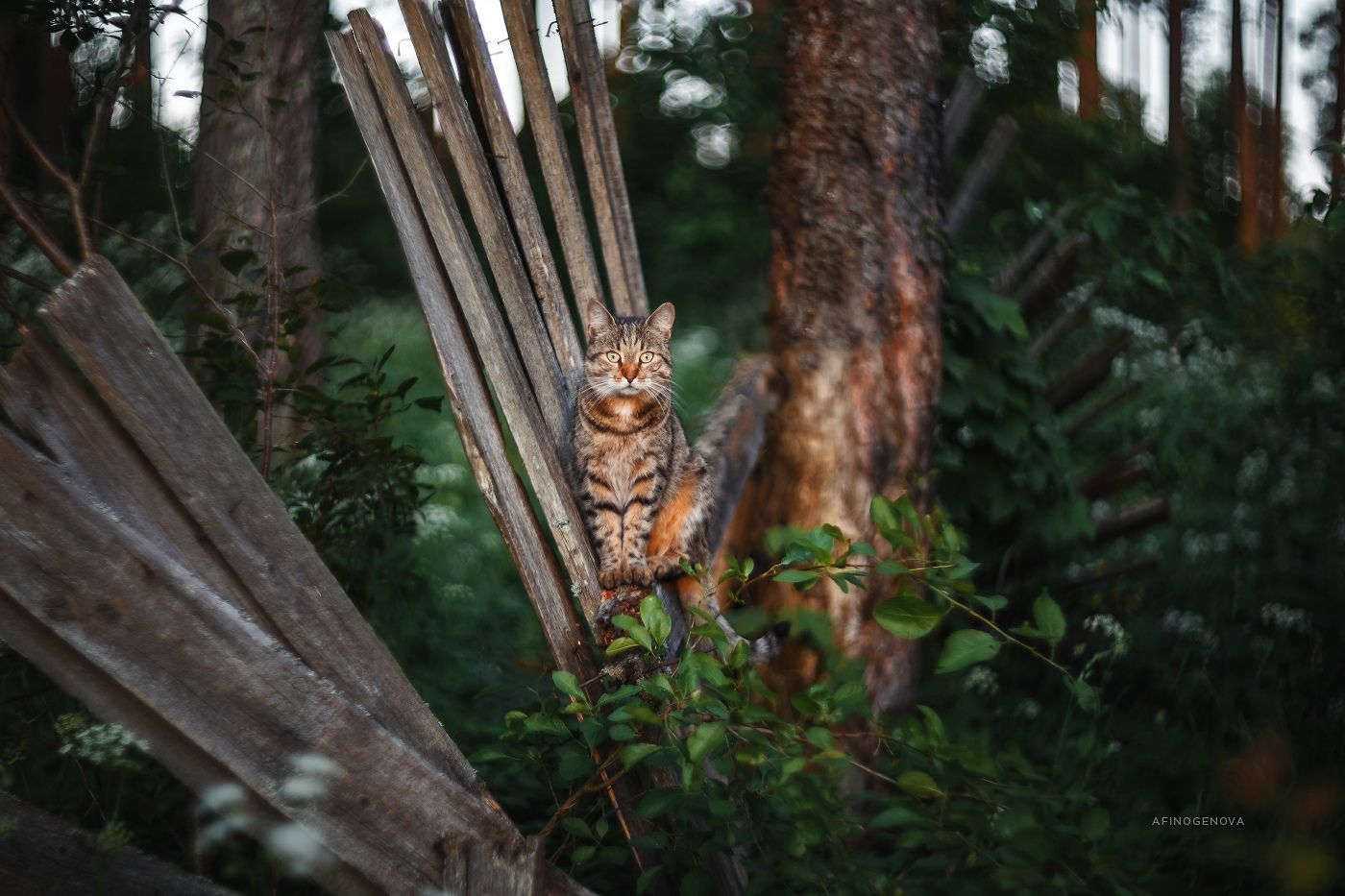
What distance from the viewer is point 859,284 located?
12.9 feet

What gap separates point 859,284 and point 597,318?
1105 millimetres

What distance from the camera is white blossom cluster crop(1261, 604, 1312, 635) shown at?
4605 mm

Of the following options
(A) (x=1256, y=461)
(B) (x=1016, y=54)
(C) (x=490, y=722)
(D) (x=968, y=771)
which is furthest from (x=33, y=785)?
(B) (x=1016, y=54)

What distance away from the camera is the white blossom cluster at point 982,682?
14.4 feet

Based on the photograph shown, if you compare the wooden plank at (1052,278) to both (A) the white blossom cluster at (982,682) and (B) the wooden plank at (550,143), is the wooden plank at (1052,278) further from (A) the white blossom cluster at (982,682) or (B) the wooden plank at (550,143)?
(B) the wooden plank at (550,143)

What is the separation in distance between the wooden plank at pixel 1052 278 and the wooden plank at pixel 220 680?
147 inches

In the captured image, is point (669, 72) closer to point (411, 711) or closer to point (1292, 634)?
point (1292, 634)

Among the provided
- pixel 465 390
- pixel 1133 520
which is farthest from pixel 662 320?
pixel 1133 520

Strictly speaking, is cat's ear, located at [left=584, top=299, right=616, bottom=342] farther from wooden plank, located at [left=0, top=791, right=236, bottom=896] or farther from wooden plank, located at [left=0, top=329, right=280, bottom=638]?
wooden plank, located at [left=0, top=791, right=236, bottom=896]

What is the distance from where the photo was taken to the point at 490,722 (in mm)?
3520

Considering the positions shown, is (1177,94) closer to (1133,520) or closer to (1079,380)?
(1079,380)

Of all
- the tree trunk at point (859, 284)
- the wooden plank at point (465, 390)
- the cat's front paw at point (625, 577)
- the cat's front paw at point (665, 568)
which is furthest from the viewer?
the tree trunk at point (859, 284)

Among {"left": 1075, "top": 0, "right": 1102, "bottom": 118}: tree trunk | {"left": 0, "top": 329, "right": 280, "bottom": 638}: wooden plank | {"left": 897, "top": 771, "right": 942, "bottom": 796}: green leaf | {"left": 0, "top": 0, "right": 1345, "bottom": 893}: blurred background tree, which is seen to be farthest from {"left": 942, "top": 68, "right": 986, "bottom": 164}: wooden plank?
{"left": 1075, "top": 0, "right": 1102, "bottom": 118}: tree trunk

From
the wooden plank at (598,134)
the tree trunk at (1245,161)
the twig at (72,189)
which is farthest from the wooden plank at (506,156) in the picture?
the tree trunk at (1245,161)
